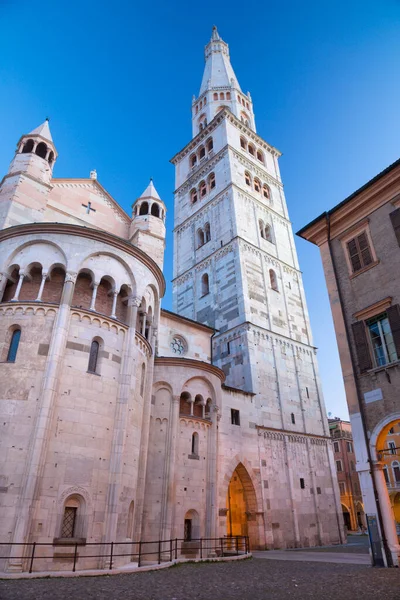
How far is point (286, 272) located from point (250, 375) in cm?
1239

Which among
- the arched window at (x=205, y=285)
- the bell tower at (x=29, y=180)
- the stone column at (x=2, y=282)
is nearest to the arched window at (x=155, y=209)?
the bell tower at (x=29, y=180)

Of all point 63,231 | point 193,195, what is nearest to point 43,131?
point 63,231

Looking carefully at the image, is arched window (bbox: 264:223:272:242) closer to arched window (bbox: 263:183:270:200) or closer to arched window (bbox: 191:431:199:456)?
arched window (bbox: 263:183:270:200)

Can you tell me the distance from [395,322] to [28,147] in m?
19.1

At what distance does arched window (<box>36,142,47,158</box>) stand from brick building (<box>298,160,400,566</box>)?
1443 centimetres

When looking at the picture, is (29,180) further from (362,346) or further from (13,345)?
(362,346)

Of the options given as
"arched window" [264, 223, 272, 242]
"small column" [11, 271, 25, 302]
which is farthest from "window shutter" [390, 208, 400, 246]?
"arched window" [264, 223, 272, 242]

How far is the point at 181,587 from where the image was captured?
9.60 meters

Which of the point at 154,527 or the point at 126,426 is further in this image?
the point at 154,527

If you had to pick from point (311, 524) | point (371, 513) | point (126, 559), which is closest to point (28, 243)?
point (126, 559)

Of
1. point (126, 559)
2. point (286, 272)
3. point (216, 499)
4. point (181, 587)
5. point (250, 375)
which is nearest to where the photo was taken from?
point (181, 587)

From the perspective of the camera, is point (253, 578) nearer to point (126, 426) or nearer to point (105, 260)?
point (126, 426)

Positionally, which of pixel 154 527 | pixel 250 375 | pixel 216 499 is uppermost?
pixel 250 375

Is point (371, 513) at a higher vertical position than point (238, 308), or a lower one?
lower
